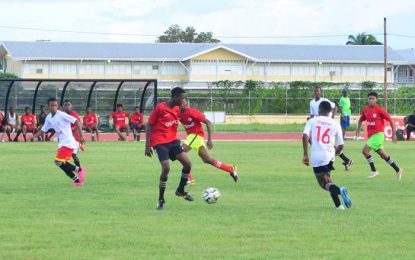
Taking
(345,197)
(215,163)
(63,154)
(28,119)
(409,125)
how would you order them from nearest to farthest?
(345,197) → (215,163) → (63,154) → (28,119) → (409,125)

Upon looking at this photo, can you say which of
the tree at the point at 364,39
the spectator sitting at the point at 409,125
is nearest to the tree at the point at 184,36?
the tree at the point at 364,39

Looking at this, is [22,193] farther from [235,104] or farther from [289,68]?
[289,68]

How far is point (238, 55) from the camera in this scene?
289 ft

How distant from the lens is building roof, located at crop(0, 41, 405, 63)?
8438cm

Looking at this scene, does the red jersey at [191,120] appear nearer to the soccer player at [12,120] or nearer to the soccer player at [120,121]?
the soccer player at [120,121]

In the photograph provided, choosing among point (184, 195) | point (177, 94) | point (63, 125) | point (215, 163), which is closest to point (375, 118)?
point (215, 163)

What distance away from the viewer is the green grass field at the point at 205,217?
1116 cm

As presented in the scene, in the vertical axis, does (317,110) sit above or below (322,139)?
above

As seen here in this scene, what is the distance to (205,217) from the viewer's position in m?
14.2

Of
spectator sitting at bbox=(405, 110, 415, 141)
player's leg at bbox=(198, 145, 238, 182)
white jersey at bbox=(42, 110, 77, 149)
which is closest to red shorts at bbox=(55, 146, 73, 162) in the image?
white jersey at bbox=(42, 110, 77, 149)

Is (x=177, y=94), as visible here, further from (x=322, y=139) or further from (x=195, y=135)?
(x=195, y=135)

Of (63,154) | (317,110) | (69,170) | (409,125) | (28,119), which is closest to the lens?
(69,170)

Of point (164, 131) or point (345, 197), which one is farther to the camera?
point (164, 131)

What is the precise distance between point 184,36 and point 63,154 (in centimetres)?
10417
